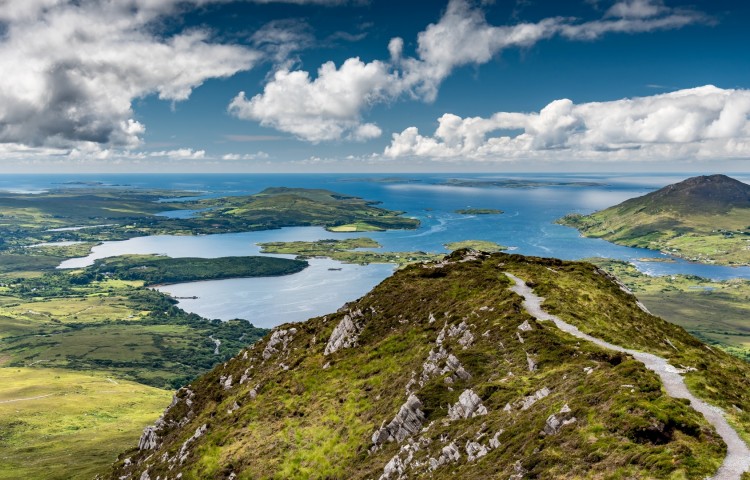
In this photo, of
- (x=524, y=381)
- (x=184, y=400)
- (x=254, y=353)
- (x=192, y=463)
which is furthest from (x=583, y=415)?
(x=184, y=400)

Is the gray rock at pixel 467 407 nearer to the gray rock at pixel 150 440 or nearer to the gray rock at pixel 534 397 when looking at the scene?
the gray rock at pixel 534 397

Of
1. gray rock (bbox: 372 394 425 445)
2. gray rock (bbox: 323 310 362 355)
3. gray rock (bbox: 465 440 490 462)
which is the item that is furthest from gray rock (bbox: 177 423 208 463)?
gray rock (bbox: 465 440 490 462)

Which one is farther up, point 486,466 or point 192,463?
point 486,466

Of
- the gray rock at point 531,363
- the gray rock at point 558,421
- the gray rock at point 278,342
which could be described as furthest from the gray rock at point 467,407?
the gray rock at point 278,342

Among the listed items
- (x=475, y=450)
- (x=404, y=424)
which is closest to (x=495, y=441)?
(x=475, y=450)

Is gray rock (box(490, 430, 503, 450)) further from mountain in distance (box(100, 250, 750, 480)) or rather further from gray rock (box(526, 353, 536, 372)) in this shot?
gray rock (box(526, 353, 536, 372))

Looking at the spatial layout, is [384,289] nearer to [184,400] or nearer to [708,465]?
[184,400]

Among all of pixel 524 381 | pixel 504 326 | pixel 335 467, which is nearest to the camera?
pixel 524 381
